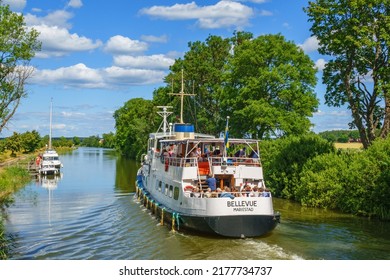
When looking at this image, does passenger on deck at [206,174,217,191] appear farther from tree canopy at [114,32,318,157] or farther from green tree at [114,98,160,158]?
green tree at [114,98,160,158]

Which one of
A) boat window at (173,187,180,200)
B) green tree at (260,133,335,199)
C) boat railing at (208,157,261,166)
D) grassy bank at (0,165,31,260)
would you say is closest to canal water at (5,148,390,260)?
Answer: grassy bank at (0,165,31,260)

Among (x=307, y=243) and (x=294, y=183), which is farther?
(x=294, y=183)

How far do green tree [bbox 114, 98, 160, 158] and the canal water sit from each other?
5786cm

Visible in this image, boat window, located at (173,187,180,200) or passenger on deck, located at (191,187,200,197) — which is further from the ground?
passenger on deck, located at (191,187,200,197)

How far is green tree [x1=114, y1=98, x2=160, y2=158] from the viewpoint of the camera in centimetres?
9650

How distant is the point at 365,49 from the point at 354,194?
39.4 feet

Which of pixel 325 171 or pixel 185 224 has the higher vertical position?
pixel 325 171

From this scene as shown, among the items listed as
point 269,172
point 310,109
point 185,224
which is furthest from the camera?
point 310,109

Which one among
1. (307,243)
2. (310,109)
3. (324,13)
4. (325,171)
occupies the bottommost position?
(307,243)

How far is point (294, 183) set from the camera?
133ft

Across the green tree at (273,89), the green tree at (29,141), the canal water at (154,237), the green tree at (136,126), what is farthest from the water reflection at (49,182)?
the green tree at (29,141)
